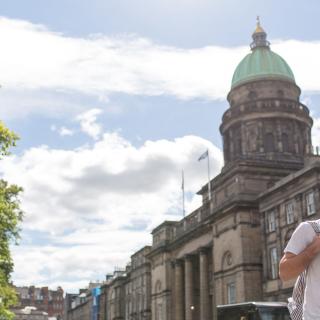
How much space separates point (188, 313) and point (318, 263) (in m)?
64.6

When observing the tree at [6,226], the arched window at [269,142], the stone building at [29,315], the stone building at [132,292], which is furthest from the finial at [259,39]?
the stone building at [29,315]

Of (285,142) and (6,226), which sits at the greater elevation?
(285,142)

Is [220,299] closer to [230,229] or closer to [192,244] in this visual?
[230,229]

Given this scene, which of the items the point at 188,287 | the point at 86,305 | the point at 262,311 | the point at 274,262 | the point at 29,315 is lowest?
the point at 262,311

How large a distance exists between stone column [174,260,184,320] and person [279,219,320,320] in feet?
223

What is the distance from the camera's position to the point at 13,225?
89.8 feet

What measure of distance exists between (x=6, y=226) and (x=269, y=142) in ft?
158

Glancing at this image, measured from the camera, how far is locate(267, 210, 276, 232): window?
51272 mm

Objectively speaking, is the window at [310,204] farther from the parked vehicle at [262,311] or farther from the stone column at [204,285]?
the parked vehicle at [262,311]

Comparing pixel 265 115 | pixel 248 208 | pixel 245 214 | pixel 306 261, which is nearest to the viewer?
pixel 306 261

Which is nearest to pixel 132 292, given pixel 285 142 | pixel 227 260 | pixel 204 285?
pixel 204 285

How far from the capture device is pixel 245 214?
54.2 m

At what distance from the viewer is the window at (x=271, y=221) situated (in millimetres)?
51272

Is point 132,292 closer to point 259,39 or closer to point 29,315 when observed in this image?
point 259,39
